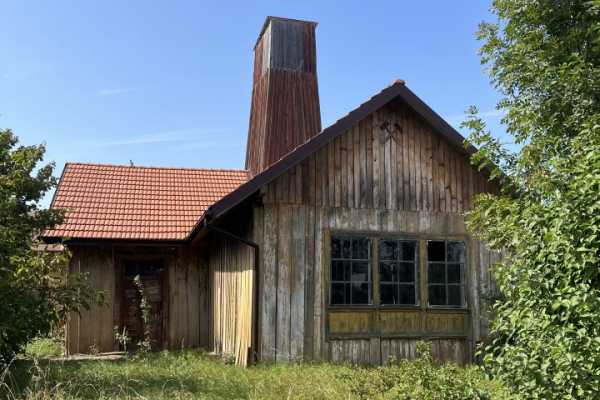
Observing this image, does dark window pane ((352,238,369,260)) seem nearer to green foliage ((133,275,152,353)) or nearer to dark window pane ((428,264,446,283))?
dark window pane ((428,264,446,283))

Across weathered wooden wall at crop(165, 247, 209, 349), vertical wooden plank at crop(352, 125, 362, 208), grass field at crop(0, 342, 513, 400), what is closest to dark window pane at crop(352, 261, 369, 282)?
vertical wooden plank at crop(352, 125, 362, 208)

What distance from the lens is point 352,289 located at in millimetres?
10977

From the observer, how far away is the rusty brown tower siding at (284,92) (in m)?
15.9

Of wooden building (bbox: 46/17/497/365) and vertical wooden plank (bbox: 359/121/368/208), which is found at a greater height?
vertical wooden plank (bbox: 359/121/368/208)

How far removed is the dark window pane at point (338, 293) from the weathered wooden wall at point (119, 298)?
434cm

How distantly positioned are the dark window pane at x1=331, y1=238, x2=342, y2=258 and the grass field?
1942 millimetres

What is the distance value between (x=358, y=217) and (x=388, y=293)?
4.82 feet

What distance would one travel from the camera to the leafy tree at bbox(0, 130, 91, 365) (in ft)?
24.7

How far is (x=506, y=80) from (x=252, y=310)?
213 inches

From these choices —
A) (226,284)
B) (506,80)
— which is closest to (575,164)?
(506,80)

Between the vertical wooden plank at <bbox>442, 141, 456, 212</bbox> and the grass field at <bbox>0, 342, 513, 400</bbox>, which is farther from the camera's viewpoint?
the vertical wooden plank at <bbox>442, 141, 456, 212</bbox>

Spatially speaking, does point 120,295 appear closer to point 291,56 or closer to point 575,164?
point 291,56

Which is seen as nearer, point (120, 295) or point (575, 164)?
point (575, 164)

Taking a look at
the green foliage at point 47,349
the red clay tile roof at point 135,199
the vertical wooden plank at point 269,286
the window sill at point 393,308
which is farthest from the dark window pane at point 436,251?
the green foliage at point 47,349
